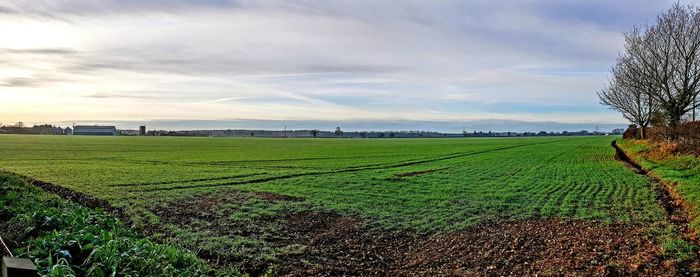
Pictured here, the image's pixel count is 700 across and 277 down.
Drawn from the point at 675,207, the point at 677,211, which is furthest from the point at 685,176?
the point at 677,211

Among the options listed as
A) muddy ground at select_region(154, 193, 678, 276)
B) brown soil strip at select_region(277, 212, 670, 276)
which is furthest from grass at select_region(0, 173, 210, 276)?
brown soil strip at select_region(277, 212, 670, 276)

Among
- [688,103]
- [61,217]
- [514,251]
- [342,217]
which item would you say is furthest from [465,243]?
[688,103]

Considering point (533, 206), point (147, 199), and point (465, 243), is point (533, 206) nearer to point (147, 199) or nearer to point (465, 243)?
point (465, 243)

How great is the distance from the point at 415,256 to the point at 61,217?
8.09m

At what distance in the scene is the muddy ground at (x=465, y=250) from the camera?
9.63m

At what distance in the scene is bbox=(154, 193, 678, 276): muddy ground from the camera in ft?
31.6

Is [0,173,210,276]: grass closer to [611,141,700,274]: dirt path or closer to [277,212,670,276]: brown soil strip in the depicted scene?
[277,212,670,276]: brown soil strip

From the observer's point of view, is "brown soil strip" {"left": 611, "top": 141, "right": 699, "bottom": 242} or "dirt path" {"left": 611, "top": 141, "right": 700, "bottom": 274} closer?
"dirt path" {"left": 611, "top": 141, "right": 700, "bottom": 274}

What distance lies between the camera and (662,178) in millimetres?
23969

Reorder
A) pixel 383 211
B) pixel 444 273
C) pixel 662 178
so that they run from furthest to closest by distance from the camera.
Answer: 1. pixel 662 178
2. pixel 383 211
3. pixel 444 273

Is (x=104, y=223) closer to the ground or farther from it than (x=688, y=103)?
closer to the ground

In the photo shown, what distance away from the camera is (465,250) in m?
11.2

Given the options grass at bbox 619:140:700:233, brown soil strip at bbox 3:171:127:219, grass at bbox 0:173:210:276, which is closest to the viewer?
grass at bbox 0:173:210:276

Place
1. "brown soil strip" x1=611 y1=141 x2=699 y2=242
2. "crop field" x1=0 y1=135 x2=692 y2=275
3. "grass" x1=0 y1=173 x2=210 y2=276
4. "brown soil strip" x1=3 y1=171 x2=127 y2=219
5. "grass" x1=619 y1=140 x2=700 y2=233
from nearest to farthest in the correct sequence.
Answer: "grass" x1=0 y1=173 x2=210 y2=276, "crop field" x1=0 y1=135 x2=692 y2=275, "brown soil strip" x1=611 y1=141 x2=699 y2=242, "grass" x1=619 y1=140 x2=700 y2=233, "brown soil strip" x1=3 y1=171 x2=127 y2=219
